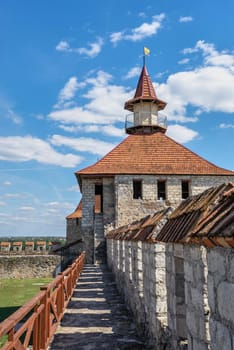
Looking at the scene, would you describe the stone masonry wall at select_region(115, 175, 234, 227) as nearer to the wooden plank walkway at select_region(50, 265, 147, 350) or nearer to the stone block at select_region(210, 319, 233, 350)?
the wooden plank walkway at select_region(50, 265, 147, 350)

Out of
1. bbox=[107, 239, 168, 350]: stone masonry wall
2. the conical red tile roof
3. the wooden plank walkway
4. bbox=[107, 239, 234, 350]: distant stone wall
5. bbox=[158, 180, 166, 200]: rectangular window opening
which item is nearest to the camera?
bbox=[107, 239, 234, 350]: distant stone wall

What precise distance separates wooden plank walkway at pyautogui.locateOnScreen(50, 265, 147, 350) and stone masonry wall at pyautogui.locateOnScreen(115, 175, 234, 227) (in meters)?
11.0

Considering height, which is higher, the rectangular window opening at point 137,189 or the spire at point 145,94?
the spire at point 145,94

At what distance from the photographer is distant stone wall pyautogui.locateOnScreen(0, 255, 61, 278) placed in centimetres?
2673

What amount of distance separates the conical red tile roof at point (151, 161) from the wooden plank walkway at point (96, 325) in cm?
1213

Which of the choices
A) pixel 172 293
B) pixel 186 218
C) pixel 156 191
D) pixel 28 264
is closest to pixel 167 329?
pixel 172 293

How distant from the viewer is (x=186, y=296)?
3.24 m

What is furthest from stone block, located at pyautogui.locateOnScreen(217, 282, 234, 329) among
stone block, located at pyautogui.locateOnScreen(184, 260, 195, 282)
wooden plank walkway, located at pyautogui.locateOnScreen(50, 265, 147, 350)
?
wooden plank walkway, located at pyautogui.locateOnScreen(50, 265, 147, 350)

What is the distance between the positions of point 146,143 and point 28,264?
1170cm

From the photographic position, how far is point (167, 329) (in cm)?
425

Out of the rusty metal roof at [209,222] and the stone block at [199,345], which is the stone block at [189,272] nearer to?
the rusty metal roof at [209,222]

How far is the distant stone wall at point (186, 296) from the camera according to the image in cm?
226

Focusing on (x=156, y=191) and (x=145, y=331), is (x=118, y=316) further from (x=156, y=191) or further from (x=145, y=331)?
(x=156, y=191)

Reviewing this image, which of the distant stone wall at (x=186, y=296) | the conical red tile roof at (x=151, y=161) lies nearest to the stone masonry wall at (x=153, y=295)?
the distant stone wall at (x=186, y=296)
